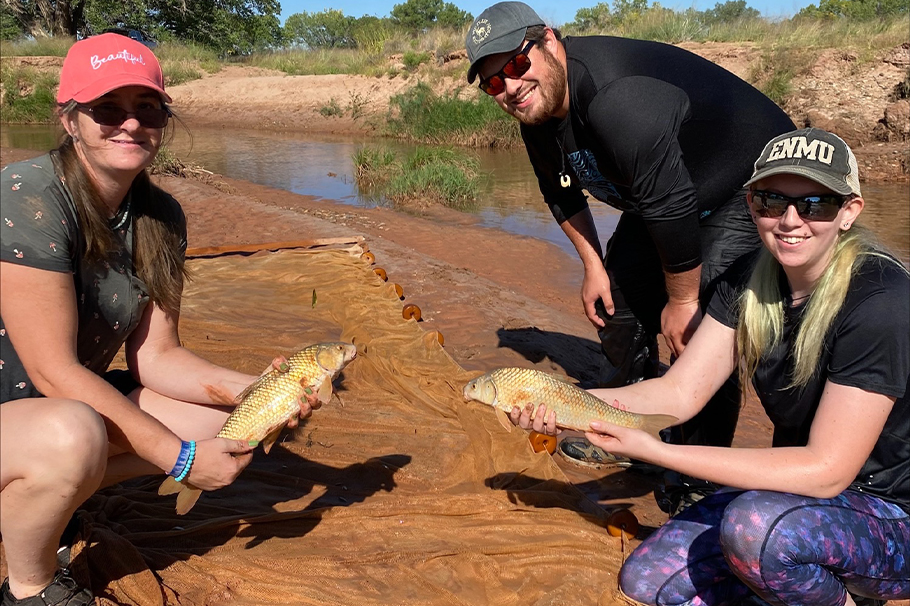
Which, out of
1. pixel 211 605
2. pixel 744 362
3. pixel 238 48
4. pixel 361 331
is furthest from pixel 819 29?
pixel 238 48

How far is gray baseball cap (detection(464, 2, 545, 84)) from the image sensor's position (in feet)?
12.7

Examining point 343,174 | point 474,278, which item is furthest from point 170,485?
point 343,174

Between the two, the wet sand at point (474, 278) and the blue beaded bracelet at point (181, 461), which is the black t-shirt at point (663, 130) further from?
the blue beaded bracelet at point (181, 461)

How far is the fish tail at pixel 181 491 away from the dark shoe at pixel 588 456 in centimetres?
251

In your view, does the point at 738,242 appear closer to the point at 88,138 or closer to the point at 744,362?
the point at 744,362

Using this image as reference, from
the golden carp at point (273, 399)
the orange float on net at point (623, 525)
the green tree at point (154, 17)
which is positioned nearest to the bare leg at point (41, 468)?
the golden carp at point (273, 399)

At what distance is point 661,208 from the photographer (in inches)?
155

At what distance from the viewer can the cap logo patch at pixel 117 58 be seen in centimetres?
281

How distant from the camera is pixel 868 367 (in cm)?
275

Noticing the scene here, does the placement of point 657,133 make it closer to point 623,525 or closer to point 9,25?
point 623,525

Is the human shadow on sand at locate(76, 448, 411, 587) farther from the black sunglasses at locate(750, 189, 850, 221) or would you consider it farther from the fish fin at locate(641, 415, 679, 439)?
the black sunglasses at locate(750, 189, 850, 221)

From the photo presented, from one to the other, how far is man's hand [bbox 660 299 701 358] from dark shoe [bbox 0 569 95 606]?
3118 mm

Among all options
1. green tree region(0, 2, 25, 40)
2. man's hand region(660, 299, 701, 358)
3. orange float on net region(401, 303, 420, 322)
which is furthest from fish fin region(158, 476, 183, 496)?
green tree region(0, 2, 25, 40)

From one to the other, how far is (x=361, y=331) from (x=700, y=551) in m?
3.73
